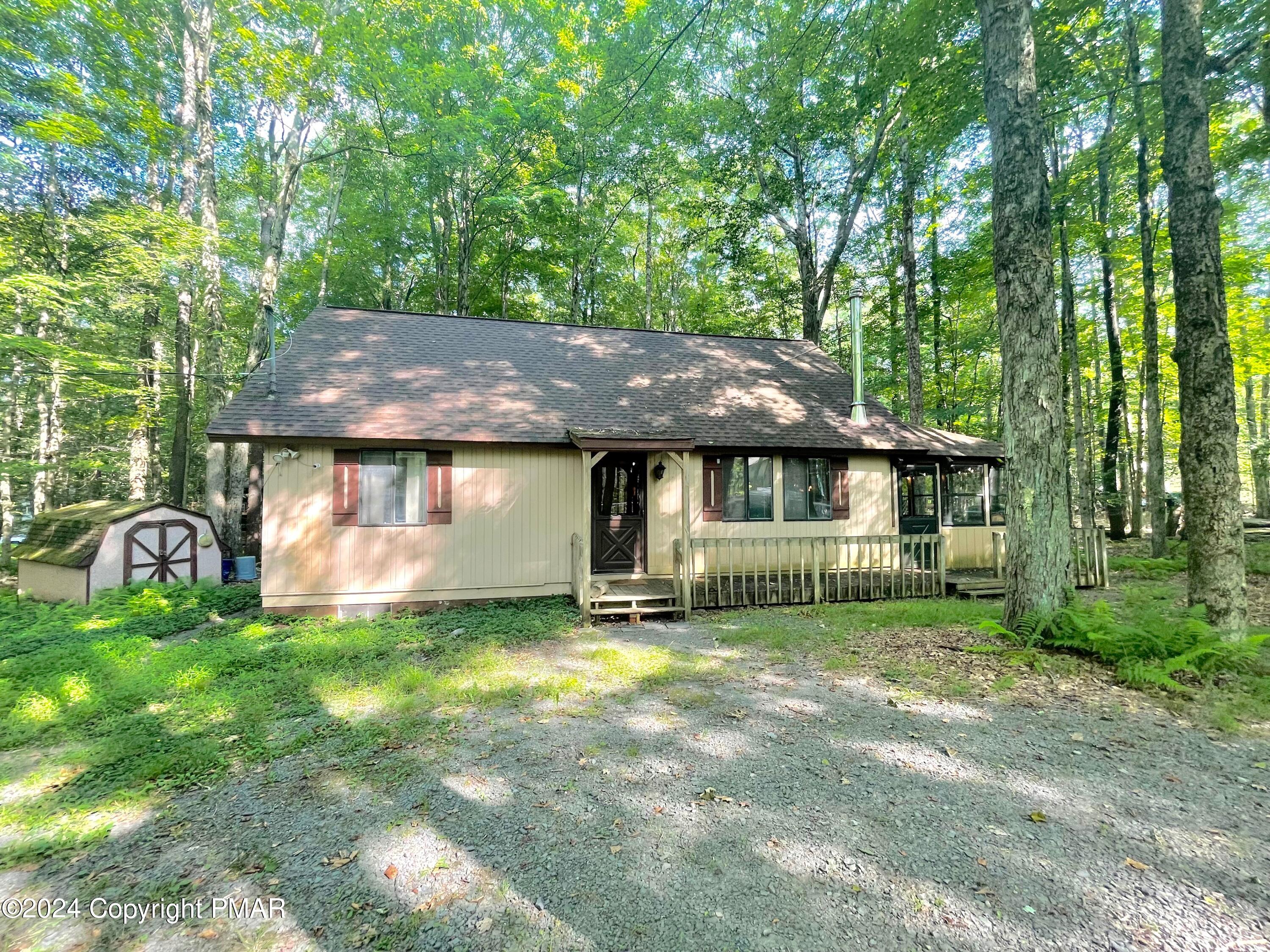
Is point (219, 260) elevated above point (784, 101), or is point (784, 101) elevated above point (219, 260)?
point (784, 101)

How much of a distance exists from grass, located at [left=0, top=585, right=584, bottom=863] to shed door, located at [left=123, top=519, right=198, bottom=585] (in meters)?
1.57

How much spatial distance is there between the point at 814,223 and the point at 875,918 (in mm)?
20137

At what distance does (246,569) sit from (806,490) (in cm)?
1266

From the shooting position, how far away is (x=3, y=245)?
10820 millimetres

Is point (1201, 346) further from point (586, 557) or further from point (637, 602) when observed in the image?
point (586, 557)

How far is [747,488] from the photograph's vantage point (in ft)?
33.6

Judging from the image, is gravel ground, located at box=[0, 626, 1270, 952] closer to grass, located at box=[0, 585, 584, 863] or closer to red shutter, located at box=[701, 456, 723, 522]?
grass, located at box=[0, 585, 584, 863]

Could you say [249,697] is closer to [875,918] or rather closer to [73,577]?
[875,918]

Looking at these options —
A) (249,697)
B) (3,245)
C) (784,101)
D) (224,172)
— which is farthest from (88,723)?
(224,172)

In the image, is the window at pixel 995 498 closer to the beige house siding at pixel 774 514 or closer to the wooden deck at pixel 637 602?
the beige house siding at pixel 774 514

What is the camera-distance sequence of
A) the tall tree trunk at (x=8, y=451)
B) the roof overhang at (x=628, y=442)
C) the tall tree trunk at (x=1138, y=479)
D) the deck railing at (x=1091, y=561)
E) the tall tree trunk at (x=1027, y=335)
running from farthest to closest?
the tall tree trunk at (x=1138, y=479)
the tall tree trunk at (x=8, y=451)
the deck railing at (x=1091, y=561)
the roof overhang at (x=628, y=442)
the tall tree trunk at (x=1027, y=335)

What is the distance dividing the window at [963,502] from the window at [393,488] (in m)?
10.7

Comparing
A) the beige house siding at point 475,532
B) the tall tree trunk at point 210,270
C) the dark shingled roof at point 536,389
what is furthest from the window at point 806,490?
the tall tree trunk at point 210,270

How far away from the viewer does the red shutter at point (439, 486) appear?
8680 mm
